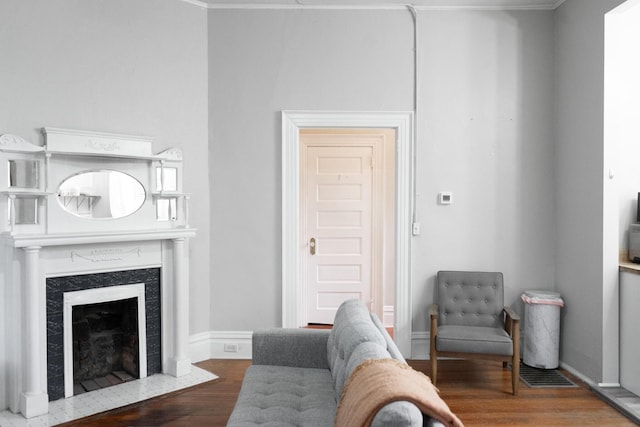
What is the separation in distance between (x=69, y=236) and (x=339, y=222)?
9.77ft

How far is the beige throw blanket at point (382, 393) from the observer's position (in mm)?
1479

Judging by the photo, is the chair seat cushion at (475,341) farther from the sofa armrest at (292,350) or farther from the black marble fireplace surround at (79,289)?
the black marble fireplace surround at (79,289)

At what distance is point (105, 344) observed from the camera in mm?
3602

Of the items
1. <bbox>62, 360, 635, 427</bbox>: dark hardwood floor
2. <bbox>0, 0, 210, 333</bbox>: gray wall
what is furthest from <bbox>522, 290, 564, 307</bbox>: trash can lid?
<bbox>0, 0, 210, 333</bbox>: gray wall

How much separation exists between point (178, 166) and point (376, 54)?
2.05 m

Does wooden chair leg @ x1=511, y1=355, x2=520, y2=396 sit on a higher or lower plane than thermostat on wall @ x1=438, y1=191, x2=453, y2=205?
lower

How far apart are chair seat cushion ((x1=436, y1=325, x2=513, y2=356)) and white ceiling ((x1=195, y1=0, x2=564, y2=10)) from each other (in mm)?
2876

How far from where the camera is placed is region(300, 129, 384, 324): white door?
5309 millimetres

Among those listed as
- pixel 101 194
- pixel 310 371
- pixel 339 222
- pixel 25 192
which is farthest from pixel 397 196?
pixel 25 192

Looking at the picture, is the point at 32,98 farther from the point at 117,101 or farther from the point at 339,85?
the point at 339,85

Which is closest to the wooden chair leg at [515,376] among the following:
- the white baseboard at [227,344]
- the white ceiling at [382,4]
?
the white baseboard at [227,344]

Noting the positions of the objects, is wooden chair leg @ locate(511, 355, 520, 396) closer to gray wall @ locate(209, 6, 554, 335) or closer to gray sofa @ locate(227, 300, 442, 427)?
gray wall @ locate(209, 6, 554, 335)

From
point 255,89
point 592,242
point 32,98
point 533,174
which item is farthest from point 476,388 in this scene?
point 32,98

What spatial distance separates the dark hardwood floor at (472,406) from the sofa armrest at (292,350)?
0.61 meters
